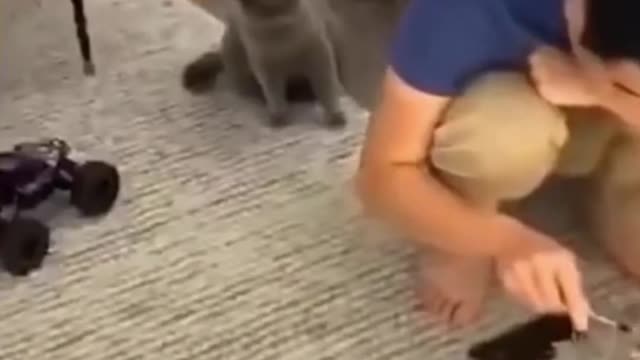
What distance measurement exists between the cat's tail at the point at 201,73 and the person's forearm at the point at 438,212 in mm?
472

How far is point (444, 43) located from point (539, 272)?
0.60 ft

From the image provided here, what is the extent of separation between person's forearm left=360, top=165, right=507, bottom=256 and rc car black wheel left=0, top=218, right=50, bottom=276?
36 cm

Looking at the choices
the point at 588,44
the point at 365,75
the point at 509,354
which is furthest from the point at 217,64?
the point at 588,44

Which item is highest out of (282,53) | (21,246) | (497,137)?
(497,137)

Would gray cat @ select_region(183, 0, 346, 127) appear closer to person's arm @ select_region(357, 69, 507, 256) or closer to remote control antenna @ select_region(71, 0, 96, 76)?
remote control antenna @ select_region(71, 0, 96, 76)

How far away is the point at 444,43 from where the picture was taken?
106 centimetres

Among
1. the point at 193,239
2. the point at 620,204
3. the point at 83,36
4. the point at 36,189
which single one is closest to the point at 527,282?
the point at 620,204

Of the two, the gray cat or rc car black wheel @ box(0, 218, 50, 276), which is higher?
the gray cat

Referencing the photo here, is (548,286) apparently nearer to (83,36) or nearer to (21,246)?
(21,246)

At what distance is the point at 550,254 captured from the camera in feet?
3.52

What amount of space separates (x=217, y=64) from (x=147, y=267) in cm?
32

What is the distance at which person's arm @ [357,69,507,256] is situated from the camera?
3.60 ft

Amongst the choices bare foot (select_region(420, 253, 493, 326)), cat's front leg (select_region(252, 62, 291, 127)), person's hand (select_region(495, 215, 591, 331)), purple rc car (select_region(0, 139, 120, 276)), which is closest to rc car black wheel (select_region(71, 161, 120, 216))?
purple rc car (select_region(0, 139, 120, 276))

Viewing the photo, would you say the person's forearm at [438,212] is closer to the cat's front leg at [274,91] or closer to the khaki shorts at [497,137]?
the khaki shorts at [497,137]
